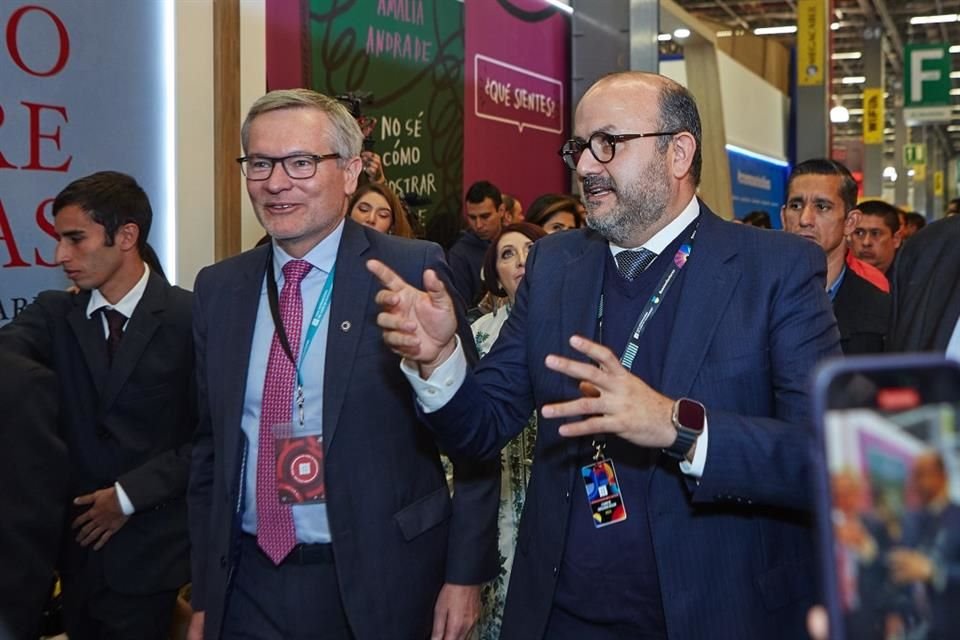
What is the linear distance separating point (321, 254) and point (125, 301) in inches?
39.4

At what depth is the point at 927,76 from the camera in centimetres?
1842

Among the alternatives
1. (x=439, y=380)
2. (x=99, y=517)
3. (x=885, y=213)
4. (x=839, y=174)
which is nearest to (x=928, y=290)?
(x=439, y=380)

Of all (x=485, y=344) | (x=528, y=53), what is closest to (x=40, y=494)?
(x=485, y=344)

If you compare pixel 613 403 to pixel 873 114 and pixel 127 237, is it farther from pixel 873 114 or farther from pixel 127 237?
pixel 873 114

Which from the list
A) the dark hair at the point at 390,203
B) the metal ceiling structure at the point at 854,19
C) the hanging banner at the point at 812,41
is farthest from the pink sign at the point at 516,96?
the metal ceiling structure at the point at 854,19

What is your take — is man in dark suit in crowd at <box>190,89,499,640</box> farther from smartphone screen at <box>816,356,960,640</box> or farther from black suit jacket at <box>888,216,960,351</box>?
smartphone screen at <box>816,356,960,640</box>

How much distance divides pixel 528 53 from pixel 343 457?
23.2 ft

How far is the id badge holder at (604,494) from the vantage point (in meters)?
2.11

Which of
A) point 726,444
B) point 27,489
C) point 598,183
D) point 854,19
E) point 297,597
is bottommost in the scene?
point 297,597

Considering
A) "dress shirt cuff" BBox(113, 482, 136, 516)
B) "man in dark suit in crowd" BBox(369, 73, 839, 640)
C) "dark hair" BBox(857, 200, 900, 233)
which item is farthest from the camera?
"dark hair" BBox(857, 200, 900, 233)

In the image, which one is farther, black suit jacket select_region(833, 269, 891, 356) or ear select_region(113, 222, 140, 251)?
black suit jacket select_region(833, 269, 891, 356)

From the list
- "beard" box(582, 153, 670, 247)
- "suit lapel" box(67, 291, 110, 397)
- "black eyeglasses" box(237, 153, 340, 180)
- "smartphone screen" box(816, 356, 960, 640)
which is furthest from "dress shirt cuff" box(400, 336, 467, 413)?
"suit lapel" box(67, 291, 110, 397)

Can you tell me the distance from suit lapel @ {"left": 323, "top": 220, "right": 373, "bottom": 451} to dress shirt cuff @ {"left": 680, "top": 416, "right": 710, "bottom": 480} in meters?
0.82

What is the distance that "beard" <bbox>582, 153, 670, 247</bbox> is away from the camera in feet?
7.30
